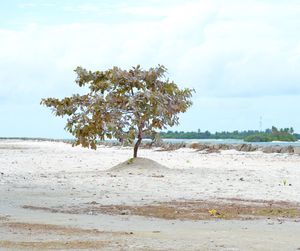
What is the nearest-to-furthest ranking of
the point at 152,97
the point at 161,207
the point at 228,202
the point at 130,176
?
1. the point at 161,207
2. the point at 228,202
3. the point at 130,176
4. the point at 152,97

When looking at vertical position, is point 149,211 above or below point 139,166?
Answer: below

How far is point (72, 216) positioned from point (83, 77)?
13.4 meters

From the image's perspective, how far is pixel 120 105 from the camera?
2461 centimetres

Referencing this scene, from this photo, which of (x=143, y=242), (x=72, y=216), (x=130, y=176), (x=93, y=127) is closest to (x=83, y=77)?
(x=93, y=127)

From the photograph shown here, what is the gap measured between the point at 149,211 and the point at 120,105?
11.5m

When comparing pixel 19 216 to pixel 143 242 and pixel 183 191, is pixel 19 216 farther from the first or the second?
pixel 183 191

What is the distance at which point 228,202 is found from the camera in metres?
15.1

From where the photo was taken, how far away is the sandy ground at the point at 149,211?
9602 millimetres

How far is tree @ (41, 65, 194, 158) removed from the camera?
24.4m

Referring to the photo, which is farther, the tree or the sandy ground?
the tree

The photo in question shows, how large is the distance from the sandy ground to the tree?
2.31 m

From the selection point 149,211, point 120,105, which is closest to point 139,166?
point 120,105

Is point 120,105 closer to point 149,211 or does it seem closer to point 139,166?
point 139,166

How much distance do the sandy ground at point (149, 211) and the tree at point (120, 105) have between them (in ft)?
7.57
